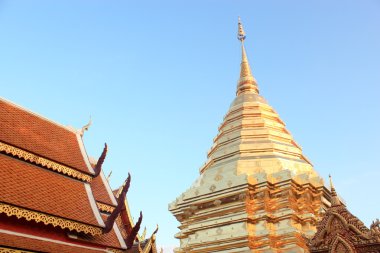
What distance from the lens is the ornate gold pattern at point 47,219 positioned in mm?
6152

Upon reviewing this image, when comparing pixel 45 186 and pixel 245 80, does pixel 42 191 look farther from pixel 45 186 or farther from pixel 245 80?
pixel 245 80

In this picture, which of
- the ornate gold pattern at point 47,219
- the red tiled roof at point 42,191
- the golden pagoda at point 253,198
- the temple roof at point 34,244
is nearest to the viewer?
the temple roof at point 34,244

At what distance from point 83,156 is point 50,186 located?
5.13ft

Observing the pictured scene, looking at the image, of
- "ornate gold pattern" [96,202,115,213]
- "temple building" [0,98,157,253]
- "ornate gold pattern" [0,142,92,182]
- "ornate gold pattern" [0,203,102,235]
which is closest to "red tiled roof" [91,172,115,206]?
"ornate gold pattern" [96,202,115,213]

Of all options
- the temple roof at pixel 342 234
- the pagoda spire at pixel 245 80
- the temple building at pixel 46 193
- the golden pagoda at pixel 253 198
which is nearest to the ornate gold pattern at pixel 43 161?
the temple building at pixel 46 193

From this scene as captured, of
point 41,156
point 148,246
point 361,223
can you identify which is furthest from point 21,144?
point 361,223

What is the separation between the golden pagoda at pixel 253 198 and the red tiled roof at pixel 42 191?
12.7ft

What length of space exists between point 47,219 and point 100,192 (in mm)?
3289

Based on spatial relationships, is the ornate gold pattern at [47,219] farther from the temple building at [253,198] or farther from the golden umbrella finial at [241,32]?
the golden umbrella finial at [241,32]

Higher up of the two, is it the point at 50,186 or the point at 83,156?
the point at 83,156

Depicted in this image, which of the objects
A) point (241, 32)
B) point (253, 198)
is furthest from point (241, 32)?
point (253, 198)

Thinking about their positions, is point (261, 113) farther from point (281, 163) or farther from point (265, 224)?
point (265, 224)

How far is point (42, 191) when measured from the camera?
7.09m

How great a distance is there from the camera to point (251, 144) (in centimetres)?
1192
